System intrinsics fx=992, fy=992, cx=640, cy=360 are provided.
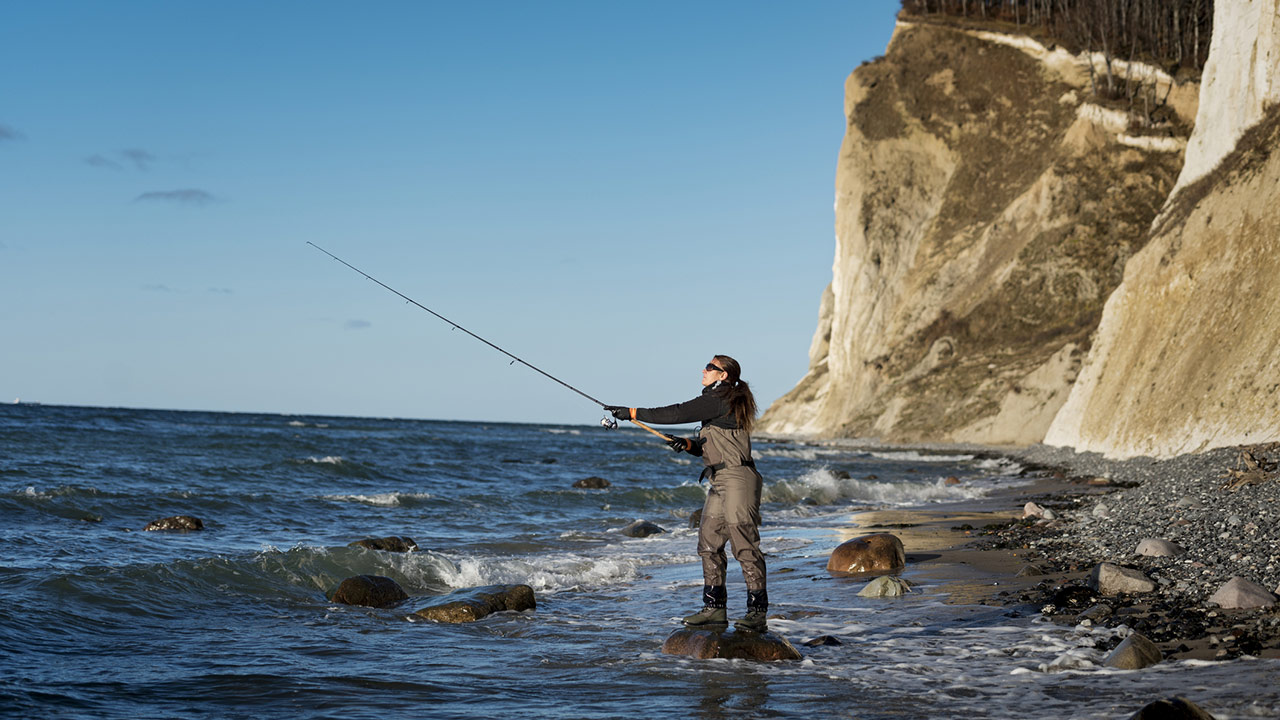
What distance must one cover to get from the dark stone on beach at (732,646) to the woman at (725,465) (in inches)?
14.6

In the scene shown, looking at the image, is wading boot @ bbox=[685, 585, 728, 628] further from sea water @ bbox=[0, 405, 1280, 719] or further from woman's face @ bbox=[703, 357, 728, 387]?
woman's face @ bbox=[703, 357, 728, 387]

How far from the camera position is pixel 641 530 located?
57.3 feet

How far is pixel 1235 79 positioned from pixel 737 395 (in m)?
28.8

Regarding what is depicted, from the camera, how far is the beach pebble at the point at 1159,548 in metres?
9.94

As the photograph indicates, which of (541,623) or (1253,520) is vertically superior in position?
(1253,520)

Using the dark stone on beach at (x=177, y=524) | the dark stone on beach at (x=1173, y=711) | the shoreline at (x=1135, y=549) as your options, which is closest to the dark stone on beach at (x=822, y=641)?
the shoreline at (x=1135, y=549)

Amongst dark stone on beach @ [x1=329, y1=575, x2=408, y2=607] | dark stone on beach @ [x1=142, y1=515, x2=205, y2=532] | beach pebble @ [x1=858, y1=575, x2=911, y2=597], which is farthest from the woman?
dark stone on beach @ [x1=142, y1=515, x2=205, y2=532]

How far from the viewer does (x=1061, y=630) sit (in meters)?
7.72

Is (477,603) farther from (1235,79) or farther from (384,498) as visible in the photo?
(1235,79)

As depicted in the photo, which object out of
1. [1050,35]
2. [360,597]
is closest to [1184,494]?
[360,597]

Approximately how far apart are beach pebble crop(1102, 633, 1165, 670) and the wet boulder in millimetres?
5202

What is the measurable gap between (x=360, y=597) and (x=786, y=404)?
272ft

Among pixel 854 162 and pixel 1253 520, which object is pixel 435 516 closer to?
pixel 1253 520

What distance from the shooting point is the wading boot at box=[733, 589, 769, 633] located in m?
7.92
